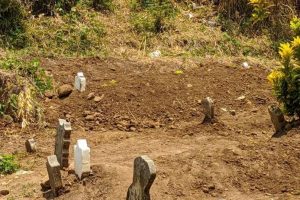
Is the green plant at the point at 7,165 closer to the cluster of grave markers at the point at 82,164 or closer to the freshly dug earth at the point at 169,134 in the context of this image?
the freshly dug earth at the point at 169,134

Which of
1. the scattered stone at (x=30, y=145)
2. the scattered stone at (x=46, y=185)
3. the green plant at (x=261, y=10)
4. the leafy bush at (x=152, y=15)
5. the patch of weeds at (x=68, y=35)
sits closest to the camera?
the scattered stone at (x=46, y=185)

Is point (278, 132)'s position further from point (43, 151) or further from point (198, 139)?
point (43, 151)

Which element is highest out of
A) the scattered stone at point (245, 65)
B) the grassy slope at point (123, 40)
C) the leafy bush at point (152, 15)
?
the leafy bush at point (152, 15)

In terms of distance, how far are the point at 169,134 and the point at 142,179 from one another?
2.54m

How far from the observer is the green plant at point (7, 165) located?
216 inches

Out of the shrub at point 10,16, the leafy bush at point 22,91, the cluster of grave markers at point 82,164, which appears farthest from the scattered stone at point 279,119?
the shrub at point 10,16

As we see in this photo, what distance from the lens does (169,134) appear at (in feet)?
21.5

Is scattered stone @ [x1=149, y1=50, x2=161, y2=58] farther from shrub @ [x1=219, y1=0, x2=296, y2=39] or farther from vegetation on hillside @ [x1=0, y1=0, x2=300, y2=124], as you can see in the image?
shrub @ [x1=219, y1=0, x2=296, y2=39]

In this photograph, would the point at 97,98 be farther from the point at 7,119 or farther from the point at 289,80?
the point at 289,80

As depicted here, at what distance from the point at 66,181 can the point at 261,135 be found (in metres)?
2.68

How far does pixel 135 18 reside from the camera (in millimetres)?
9789

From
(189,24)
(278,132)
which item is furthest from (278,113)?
(189,24)

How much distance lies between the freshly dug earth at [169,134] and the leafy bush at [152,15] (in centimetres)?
119

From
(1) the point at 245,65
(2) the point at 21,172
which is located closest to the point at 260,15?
(1) the point at 245,65
